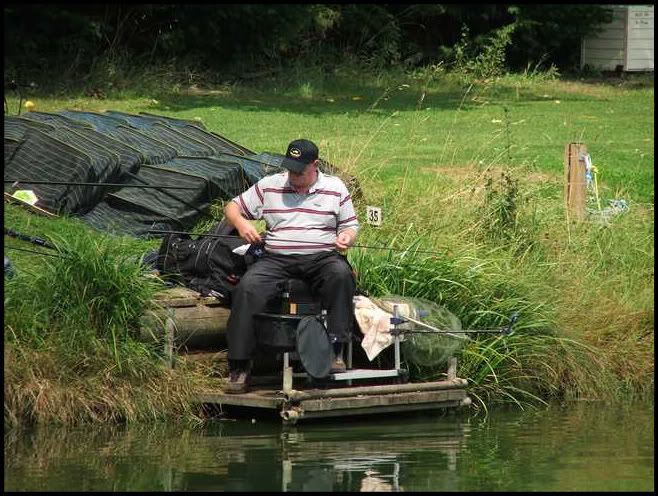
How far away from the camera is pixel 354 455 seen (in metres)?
8.08

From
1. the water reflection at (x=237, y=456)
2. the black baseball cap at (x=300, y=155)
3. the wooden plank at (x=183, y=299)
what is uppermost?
the black baseball cap at (x=300, y=155)

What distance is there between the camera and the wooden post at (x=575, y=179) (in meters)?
12.1

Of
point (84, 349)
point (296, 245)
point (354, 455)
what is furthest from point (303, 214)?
point (354, 455)

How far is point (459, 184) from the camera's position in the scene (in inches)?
476

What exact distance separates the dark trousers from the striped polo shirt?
8 centimetres

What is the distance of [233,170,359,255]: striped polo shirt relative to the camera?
8.99 m

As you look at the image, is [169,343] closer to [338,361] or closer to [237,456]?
[338,361]

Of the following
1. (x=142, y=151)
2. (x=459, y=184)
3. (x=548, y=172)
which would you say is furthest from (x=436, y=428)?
(x=548, y=172)

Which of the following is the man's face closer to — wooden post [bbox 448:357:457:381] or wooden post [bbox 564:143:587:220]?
wooden post [bbox 448:357:457:381]

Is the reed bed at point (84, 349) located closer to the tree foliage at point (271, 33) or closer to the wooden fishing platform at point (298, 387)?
the wooden fishing platform at point (298, 387)

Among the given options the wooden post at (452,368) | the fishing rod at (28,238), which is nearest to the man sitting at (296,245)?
the wooden post at (452,368)

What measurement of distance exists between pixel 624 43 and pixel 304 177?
65.8 feet

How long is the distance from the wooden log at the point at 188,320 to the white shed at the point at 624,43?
19.9 metres

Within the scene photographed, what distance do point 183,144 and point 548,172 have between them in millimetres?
3557
